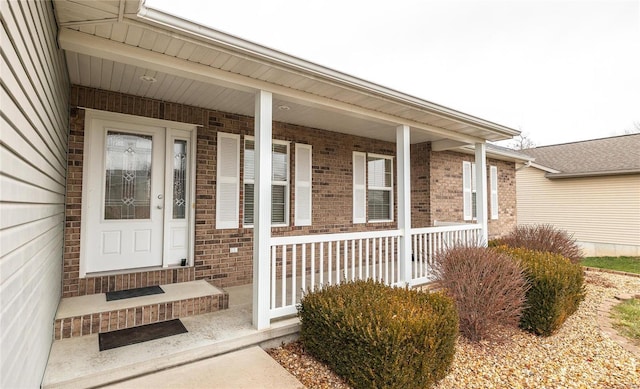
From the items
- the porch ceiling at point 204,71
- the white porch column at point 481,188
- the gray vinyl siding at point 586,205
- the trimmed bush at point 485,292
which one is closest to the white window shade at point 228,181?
the porch ceiling at point 204,71

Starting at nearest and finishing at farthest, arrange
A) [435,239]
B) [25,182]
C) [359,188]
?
1. [25,182]
2. [435,239]
3. [359,188]

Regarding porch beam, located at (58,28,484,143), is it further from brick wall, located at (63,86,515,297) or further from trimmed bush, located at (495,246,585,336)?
trimmed bush, located at (495,246,585,336)

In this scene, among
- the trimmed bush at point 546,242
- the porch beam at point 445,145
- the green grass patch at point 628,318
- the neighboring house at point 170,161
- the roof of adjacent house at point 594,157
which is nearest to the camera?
the neighboring house at point 170,161

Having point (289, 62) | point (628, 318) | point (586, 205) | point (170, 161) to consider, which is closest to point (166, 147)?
point (170, 161)

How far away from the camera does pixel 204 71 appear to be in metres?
3.22

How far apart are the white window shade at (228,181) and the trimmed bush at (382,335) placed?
2.21 metres

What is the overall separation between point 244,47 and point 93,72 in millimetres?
1913

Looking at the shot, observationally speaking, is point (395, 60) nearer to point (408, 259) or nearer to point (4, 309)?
point (408, 259)

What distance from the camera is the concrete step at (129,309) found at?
3.14 m

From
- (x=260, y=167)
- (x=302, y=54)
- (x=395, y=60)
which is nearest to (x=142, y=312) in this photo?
(x=260, y=167)

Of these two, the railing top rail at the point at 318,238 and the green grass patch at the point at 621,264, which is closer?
the railing top rail at the point at 318,238

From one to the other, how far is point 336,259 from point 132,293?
8.46ft

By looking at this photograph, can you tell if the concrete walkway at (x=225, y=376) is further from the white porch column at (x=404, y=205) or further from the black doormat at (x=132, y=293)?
the white porch column at (x=404, y=205)

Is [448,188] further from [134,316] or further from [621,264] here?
[134,316]
